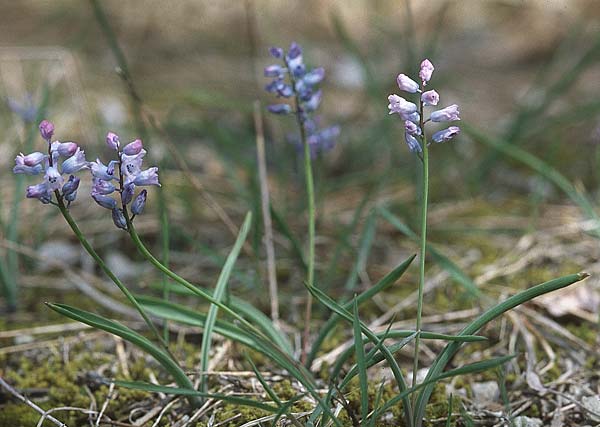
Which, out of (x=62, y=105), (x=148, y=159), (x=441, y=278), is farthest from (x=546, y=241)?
(x=62, y=105)

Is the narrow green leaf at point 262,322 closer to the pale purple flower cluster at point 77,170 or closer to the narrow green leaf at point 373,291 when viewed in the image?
the narrow green leaf at point 373,291

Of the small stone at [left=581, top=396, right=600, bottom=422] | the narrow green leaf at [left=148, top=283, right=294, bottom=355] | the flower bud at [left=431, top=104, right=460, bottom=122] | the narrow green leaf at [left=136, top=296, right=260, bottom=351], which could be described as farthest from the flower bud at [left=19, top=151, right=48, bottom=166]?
the small stone at [left=581, top=396, right=600, bottom=422]

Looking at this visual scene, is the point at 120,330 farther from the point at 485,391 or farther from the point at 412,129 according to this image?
the point at 485,391

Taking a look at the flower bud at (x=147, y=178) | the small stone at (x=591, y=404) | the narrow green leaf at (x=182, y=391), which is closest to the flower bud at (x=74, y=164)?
the flower bud at (x=147, y=178)

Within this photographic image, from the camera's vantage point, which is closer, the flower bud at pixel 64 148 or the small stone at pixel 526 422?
the flower bud at pixel 64 148

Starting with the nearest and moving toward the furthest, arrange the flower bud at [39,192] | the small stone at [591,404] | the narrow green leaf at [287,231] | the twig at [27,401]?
the flower bud at [39,192] < the twig at [27,401] < the small stone at [591,404] < the narrow green leaf at [287,231]

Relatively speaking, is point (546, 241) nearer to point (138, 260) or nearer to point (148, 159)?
point (138, 260)

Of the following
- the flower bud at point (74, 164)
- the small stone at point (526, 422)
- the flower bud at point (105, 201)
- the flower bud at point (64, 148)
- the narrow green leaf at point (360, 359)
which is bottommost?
the small stone at point (526, 422)

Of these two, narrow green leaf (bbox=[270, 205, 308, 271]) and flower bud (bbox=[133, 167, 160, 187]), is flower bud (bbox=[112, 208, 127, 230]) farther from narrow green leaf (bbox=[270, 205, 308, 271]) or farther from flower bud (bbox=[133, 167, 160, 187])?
narrow green leaf (bbox=[270, 205, 308, 271])

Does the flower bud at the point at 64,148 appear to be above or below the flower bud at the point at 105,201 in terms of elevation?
above

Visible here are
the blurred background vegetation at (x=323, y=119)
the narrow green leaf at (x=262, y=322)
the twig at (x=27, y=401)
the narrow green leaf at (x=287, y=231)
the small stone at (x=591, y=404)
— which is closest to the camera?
the twig at (x=27, y=401)
